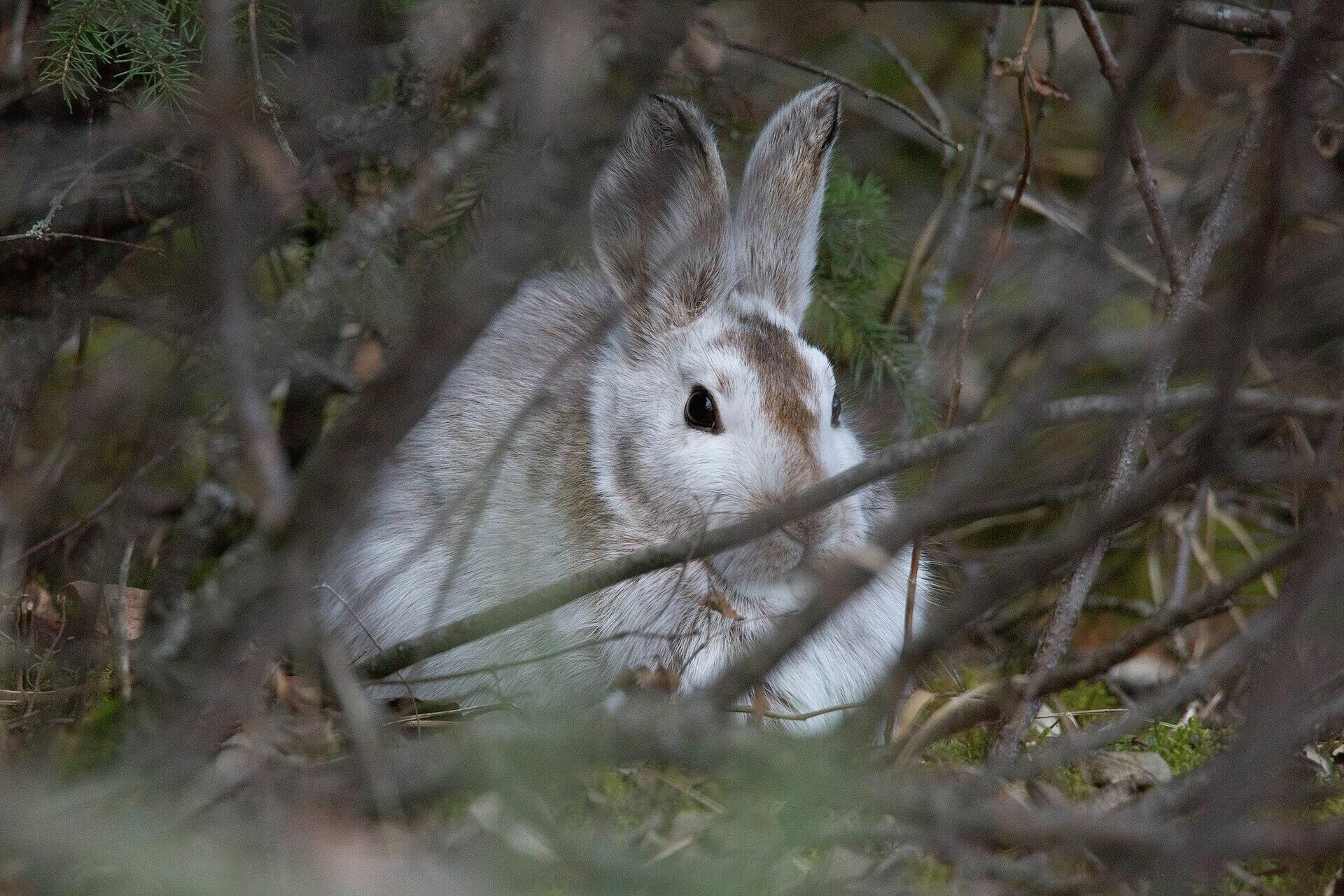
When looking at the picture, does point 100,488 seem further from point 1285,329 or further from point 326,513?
point 1285,329

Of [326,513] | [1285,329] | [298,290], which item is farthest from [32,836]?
[1285,329]

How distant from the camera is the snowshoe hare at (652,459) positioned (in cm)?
385

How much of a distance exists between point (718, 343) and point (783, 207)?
0.73 m

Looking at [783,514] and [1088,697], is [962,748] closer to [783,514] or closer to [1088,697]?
[1088,697]

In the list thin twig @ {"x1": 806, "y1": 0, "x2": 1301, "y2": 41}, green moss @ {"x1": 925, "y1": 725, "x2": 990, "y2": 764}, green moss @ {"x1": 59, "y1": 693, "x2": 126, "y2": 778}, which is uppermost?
thin twig @ {"x1": 806, "y1": 0, "x2": 1301, "y2": 41}

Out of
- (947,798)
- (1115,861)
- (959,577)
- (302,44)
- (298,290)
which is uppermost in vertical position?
(302,44)

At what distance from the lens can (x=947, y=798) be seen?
2.38 m

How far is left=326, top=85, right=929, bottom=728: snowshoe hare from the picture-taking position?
3850 mm

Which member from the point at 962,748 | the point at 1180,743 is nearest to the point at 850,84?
the point at 962,748

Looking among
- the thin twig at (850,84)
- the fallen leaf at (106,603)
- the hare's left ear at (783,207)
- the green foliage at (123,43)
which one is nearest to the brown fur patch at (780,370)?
the hare's left ear at (783,207)

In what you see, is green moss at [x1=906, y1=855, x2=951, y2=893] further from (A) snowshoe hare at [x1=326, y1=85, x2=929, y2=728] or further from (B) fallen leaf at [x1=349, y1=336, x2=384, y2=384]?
(B) fallen leaf at [x1=349, y1=336, x2=384, y2=384]

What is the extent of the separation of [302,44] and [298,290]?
43.2 inches

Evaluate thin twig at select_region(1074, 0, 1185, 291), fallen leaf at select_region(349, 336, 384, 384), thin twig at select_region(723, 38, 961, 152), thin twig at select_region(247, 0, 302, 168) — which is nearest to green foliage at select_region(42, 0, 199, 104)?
thin twig at select_region(247, 0, 302, 168)

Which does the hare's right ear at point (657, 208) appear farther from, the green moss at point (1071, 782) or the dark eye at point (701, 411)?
the green moss at point (1071, 782)
